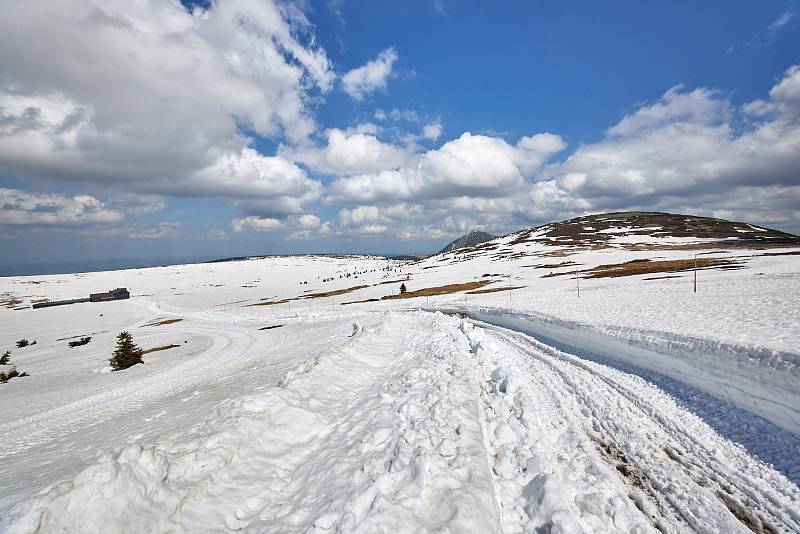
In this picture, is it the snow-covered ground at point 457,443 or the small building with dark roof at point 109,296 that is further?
the small building with dark roof at point 109,296

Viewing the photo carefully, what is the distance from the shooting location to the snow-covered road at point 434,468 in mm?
5965

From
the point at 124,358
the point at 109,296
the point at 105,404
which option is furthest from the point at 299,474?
the point at 109,296

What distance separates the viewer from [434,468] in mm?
7258

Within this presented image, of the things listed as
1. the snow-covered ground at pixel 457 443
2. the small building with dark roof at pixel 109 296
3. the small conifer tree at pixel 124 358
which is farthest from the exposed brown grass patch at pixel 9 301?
the snow-covered ground at pixel 457 443

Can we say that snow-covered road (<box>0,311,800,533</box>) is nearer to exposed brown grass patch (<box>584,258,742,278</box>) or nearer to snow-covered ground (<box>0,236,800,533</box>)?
snow-covered ground (<box>0,236,800,533</box>)

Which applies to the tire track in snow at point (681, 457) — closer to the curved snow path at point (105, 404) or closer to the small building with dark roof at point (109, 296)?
the curved snow path at point (105, 404)

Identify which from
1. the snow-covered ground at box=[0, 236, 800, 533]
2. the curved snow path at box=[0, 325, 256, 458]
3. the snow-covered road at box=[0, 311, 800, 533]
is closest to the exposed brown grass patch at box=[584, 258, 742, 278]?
the snow-covered ground at box=[0, 236, 800, 533]

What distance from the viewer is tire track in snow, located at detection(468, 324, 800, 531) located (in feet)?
20.5

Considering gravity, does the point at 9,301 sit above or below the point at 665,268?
below

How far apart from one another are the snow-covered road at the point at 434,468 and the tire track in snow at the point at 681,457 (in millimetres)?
34

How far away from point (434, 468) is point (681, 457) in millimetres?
5499

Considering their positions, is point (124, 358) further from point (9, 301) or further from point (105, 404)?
point (9, 301)

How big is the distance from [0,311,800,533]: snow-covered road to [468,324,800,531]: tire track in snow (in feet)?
0.11

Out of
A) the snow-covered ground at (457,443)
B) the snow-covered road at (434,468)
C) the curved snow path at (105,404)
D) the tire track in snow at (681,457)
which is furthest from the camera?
the curved snow path at (105,404)
